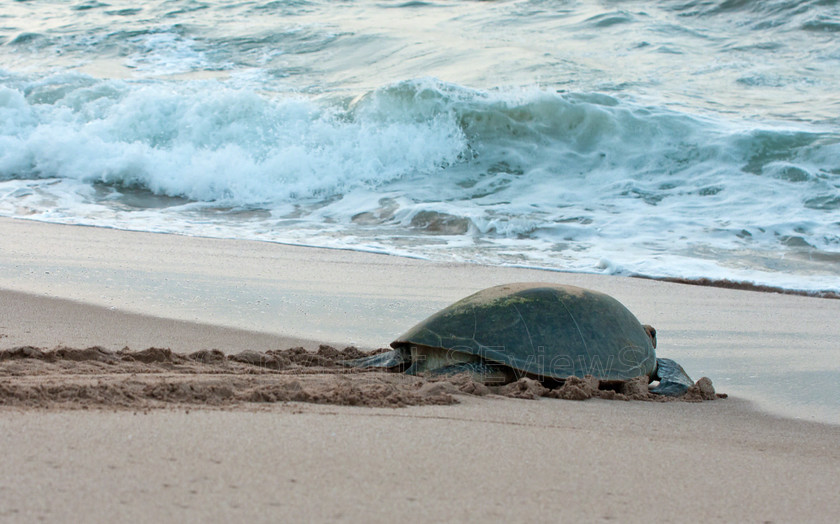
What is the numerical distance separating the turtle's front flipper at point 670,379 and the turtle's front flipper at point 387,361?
1.04 metres

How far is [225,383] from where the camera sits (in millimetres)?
2639

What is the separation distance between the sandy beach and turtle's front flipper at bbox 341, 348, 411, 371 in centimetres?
24

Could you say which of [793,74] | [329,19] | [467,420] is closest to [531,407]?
[467,420]

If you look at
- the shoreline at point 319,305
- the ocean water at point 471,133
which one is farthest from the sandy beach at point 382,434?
the ocean water at point 471,133

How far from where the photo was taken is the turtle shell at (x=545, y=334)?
313 centimetres

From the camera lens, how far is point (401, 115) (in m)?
10.0

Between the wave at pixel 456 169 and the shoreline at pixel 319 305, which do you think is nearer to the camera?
the shoreline at pixel 319 305

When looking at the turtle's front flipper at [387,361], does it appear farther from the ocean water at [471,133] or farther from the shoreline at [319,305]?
the ocean water at [471,133]

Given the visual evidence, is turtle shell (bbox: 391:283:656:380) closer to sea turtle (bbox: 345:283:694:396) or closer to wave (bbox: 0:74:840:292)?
sea turtle (bbox: 345:283:694:396)

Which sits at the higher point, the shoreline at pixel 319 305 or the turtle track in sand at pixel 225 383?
the turtle track in sand at pixel 225 383

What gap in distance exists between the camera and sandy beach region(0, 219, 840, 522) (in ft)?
5.47

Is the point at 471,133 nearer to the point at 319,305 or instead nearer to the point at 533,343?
the point at 319,305

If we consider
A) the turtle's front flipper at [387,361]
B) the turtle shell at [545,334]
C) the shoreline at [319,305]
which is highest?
the turtle shell at [545,334]

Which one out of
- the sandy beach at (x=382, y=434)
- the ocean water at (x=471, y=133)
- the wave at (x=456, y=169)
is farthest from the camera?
the ocean water at (x=471, y=133)
